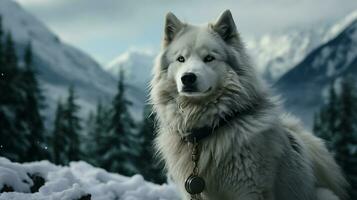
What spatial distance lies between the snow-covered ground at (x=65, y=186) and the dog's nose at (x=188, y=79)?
2.07 meters

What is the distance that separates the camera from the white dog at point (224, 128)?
666cm

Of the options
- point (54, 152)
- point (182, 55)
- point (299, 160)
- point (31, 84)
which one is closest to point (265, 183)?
point (299, 160)

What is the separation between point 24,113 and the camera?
28.2 meters

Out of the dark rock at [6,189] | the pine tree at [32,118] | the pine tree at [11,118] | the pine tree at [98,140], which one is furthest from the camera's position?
the pine tree at [98,140]

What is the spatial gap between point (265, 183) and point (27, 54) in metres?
32.4

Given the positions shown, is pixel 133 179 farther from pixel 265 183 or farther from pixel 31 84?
pixel 31 84

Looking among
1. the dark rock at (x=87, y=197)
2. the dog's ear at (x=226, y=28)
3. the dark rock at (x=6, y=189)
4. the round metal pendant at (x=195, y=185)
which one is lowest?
the dark rock at (x=87, y=197)

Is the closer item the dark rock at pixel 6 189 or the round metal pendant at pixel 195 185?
the round metal pendant at pixel 195 185

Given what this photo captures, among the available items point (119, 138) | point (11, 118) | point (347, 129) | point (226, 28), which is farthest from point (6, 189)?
point (119, 138)

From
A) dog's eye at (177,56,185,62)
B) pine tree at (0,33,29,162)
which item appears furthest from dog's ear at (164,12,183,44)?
pine tree at (0,33,29,162)

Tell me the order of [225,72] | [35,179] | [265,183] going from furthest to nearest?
[35,179], [225,72], [265,183]

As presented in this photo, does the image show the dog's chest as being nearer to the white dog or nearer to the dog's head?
the white dog

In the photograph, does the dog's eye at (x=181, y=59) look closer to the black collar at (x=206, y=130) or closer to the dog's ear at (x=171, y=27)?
the dog's ear at (x=171, y=27)

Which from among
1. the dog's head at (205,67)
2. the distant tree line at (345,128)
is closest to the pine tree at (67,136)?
the distant tree line at (345,128)
